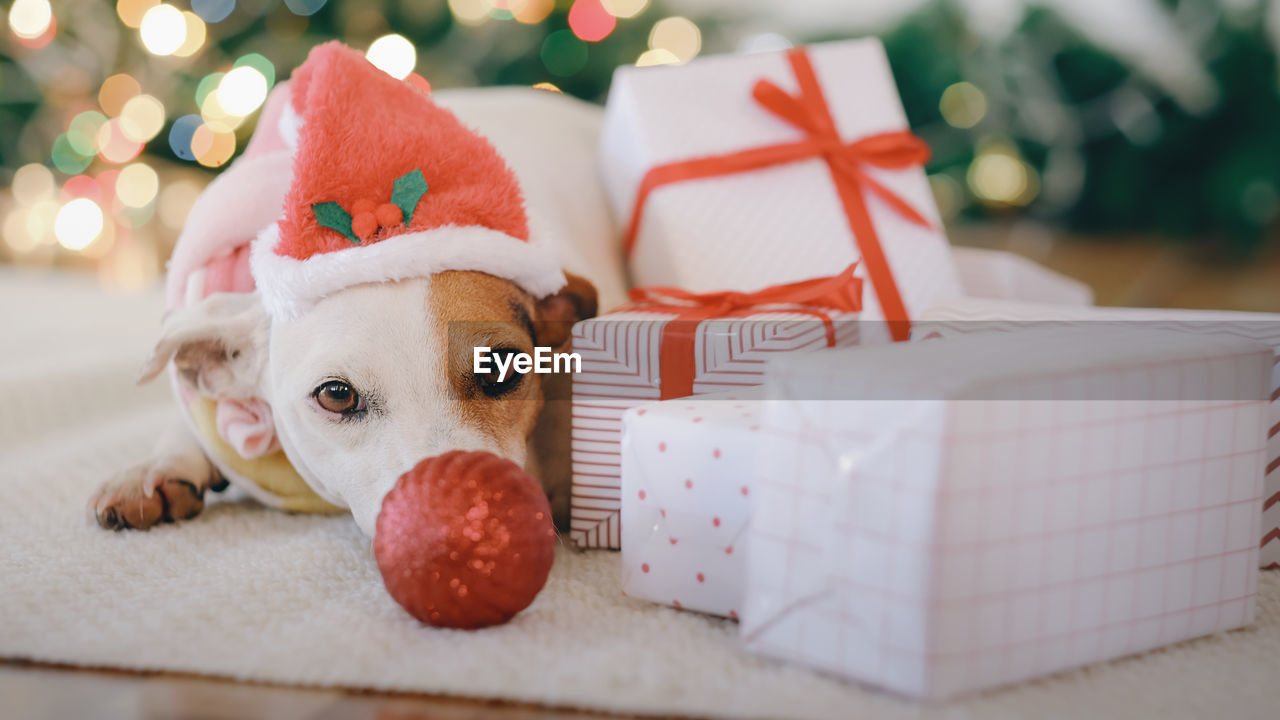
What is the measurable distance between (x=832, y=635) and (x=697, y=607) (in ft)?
0.59

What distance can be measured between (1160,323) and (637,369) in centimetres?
60

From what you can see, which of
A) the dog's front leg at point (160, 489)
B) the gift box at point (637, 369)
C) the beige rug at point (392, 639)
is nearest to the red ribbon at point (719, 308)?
the gift box at point (637, 369)

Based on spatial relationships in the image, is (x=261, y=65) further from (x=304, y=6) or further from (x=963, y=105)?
(x=963, y=105)

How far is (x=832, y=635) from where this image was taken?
30.4 inches

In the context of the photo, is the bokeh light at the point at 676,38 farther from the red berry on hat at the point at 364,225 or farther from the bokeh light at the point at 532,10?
the red berry on hat at the point at 364,225

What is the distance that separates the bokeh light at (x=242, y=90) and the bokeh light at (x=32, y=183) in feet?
3.64

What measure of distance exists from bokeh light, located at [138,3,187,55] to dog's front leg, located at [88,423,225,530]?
6.82 feet

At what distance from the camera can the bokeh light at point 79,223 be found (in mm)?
3492

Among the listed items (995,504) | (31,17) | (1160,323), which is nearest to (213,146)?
(31,17)

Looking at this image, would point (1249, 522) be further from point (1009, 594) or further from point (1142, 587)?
point (1009, 594)

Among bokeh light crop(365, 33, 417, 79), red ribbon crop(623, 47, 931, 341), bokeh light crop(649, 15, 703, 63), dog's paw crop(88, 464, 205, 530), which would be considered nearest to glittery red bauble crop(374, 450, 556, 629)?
dog's paw crop(88, 464, 205, 530)

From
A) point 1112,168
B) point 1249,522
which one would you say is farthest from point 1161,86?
point 1249,522

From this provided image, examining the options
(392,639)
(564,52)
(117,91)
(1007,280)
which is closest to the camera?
(392,639)

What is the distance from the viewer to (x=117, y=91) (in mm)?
3221
